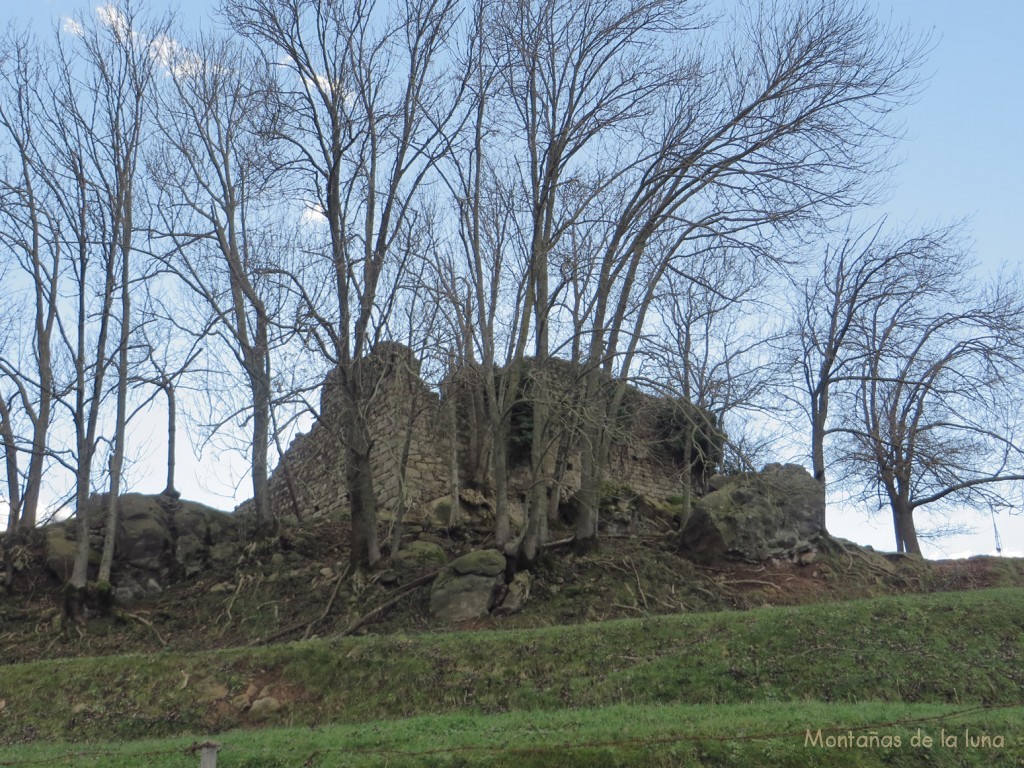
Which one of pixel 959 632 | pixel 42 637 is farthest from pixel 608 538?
pixel 42 637

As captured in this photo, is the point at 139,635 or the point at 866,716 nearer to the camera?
the point at 866,716

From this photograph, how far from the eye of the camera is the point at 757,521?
14867 mm

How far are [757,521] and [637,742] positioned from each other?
8.60 meters

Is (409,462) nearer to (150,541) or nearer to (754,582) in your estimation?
(150,541)

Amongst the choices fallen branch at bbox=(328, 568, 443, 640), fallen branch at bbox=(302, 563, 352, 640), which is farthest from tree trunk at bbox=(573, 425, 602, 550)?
fallen branch at bbox=(302, 563, 352, 640)

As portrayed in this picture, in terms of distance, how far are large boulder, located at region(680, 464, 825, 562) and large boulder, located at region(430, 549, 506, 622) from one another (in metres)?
3.92

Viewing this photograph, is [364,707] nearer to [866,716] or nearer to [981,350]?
[866,716]

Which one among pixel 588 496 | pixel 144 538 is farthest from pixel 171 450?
pixel 588 496

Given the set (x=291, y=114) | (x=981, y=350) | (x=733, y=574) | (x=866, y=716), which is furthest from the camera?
(x=981, y=350)

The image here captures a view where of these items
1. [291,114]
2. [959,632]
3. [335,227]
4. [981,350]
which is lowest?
[959,632]

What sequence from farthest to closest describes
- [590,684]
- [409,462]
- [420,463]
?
1. [420,463]
2. [409,462]
3. [590,684]

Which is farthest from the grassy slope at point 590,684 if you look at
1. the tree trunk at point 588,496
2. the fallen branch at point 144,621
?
the tree trunk at point 588,496

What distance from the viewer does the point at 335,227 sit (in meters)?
13.3

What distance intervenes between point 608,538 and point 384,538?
395 cm
